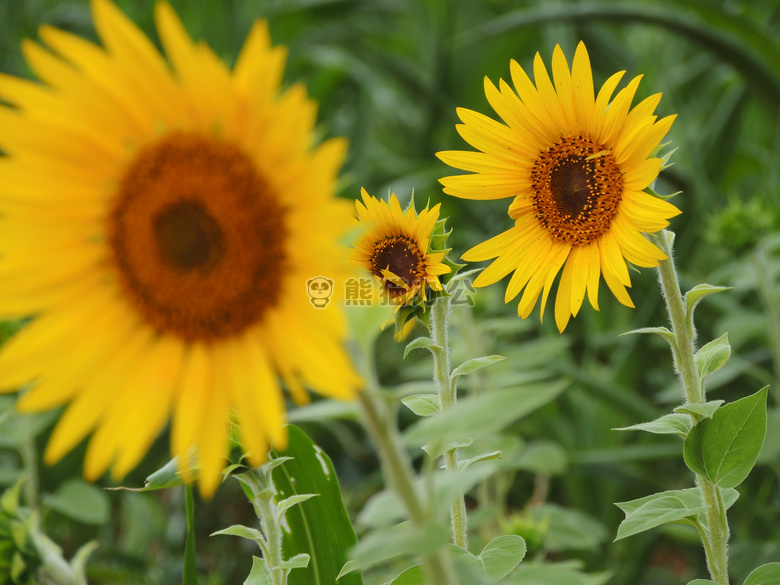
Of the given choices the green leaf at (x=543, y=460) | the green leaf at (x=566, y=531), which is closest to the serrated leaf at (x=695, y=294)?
the green leaf at (x=566, y=531)

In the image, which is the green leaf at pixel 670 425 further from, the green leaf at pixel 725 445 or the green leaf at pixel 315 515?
the green leaf at pixel 315 515

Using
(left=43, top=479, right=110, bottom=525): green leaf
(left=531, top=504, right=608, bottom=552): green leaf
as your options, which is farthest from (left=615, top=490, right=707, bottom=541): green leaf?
(left=43, top=479, right=110, bottom=525): green leaf

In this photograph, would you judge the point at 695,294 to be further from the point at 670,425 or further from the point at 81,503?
the point at 81,503

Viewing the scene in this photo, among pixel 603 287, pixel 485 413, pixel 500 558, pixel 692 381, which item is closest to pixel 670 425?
pixel 692 381

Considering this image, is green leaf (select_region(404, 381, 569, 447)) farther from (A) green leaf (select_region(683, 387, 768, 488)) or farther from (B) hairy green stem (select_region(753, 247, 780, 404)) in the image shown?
(B) hairy green stem (select_region(753, 247, 780, 404))

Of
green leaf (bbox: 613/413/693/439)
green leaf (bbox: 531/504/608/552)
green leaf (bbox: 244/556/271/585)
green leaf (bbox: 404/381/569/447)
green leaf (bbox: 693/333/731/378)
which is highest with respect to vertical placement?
green leaf (bbox: 693/333/731/378)

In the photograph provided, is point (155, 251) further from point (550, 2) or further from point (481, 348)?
point (550, 2)
